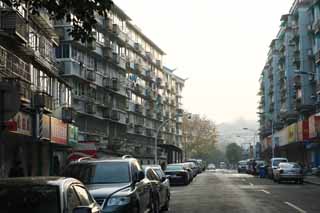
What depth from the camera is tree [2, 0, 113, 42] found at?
10.9m

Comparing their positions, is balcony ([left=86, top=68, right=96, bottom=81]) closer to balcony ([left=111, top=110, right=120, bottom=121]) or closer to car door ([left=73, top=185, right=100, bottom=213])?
balcony ([left=111, top=110, right=120, bottom=121])

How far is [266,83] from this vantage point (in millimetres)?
117438

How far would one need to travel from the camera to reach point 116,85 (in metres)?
71.9

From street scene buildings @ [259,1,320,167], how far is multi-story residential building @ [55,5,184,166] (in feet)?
63.7

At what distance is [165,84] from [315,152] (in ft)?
192

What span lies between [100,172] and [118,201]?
1.86 meters

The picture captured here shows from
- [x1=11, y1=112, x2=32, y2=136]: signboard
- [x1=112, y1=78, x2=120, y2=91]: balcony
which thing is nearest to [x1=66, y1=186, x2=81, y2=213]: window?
[x1=11, y1=112, x2=32, y2=136]: signboard

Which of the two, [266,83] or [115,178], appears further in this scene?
[266,83]

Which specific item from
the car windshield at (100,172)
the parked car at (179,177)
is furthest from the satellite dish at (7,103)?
the parked car at (179,177)

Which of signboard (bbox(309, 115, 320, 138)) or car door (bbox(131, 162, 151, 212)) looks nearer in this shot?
car door (bbox(131, 162, 151, 212))

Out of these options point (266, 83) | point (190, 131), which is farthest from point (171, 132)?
point (266, 83)

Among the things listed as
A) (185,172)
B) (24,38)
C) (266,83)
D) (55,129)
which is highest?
(266,83)

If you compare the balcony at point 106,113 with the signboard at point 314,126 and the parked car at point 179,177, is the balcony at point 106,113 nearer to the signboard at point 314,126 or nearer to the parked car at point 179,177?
the signboard at point 314,126

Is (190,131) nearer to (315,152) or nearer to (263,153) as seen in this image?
(263,153)
